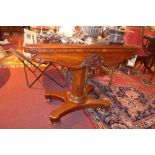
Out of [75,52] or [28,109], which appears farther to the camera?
[28,109]

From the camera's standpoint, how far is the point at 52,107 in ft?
8.11

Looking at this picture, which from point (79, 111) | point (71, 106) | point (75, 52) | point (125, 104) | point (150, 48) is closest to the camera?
point (75, 52)

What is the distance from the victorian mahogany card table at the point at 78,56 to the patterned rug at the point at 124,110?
0.26 meters

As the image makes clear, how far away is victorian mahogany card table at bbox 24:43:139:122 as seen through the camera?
5.89 feet

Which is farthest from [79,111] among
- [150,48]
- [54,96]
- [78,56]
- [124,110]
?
[150,48]

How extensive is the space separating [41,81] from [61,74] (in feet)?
1.55

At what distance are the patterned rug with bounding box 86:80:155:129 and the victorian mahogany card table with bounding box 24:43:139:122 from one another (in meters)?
0.26

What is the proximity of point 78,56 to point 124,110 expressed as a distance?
1.10m

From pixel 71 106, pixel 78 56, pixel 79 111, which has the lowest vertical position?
pixel 79 111

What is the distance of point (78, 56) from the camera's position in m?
1.91

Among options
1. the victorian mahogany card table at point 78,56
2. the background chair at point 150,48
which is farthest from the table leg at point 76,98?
the background chair at point 150,48

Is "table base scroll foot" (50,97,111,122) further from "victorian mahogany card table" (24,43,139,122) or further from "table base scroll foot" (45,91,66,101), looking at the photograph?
"table base scroll foot" (45,91,66,101)

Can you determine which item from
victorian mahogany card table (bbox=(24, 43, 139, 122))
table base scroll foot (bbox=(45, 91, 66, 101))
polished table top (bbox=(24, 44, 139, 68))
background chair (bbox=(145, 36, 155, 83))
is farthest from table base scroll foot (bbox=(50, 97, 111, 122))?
background chair (bbox=(145, 36, 155, 83))

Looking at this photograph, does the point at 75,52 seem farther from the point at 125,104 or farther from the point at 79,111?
the point at 125,104
